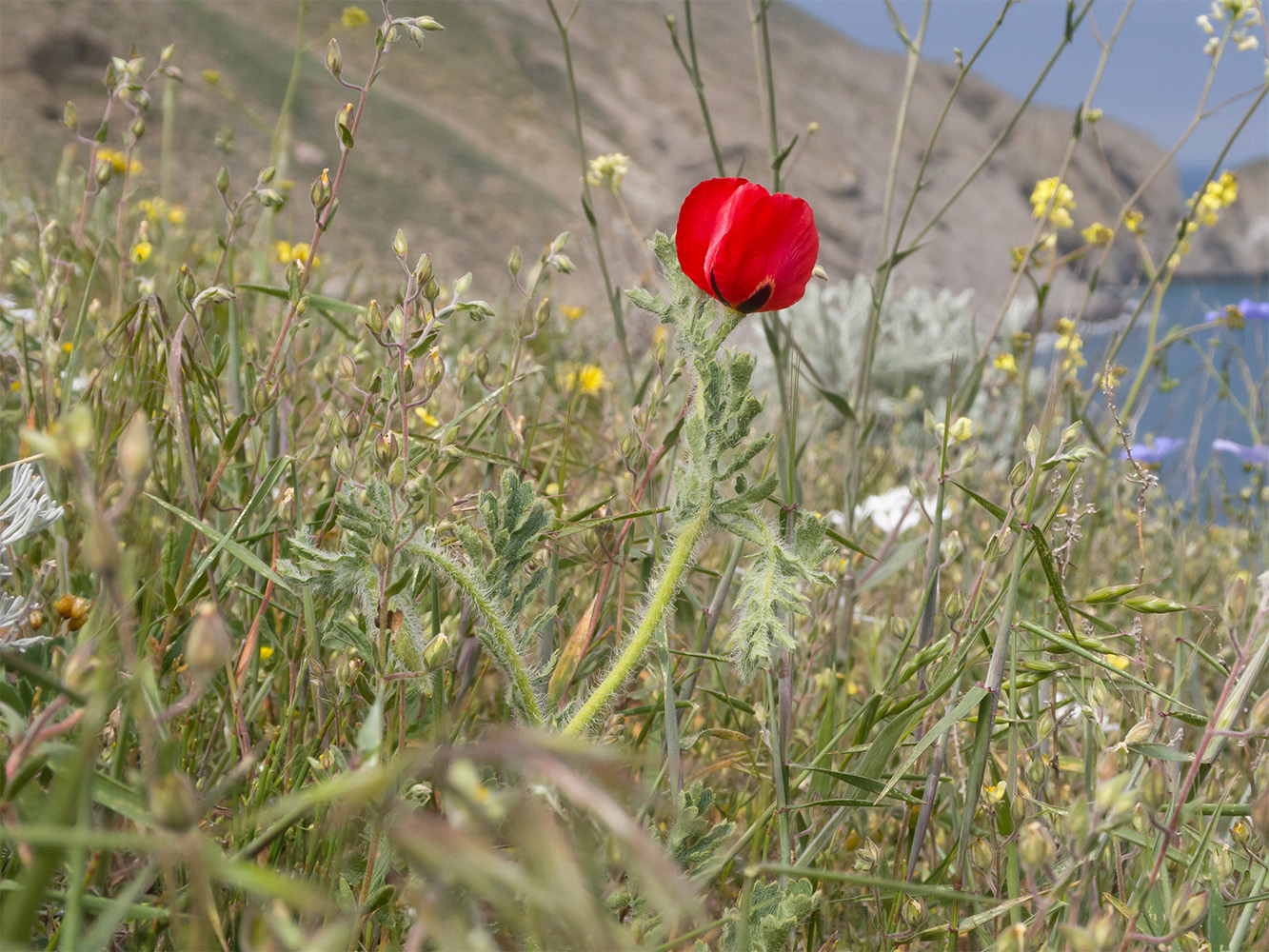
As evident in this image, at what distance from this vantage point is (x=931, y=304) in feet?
20.9

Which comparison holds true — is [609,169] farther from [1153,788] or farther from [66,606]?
[1153,788]

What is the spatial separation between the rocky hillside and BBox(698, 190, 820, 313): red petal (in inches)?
56.1

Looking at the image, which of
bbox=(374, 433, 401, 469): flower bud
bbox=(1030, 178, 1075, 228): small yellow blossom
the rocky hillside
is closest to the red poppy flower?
bbox=(374, 433, 401, 469): flower bud

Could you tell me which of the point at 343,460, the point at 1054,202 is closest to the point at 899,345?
the point at 1054,202

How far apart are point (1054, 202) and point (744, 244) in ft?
3.88

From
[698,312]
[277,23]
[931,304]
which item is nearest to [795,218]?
[698,312]

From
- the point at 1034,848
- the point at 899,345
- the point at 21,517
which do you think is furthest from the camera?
the point at 899,345

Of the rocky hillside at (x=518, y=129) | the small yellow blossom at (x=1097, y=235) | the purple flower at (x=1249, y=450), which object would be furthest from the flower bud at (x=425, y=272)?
the purple flower at (x=1249, y=450)

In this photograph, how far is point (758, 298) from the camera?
792mm

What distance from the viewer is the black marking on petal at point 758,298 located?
783 mm

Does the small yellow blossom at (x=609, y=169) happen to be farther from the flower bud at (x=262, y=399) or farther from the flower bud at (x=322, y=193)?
the flower bud at (x=262, y=399)

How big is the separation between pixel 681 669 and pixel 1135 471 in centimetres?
58

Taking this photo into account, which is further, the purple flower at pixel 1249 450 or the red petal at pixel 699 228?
the purple flower at pixel 1249 450

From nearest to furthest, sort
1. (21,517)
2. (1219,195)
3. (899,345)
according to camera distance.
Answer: (21,517), (1219,195), (899,345)
